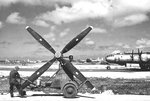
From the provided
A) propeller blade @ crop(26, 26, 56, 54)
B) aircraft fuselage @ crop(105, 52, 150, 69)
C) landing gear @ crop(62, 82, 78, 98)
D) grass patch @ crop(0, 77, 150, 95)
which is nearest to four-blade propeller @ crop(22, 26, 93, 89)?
propeller blade @ crop(26, 26, 56, 54)

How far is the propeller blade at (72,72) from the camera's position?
1320 centimetres

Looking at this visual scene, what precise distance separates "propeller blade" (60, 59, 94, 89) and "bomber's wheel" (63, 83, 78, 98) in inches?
25.7

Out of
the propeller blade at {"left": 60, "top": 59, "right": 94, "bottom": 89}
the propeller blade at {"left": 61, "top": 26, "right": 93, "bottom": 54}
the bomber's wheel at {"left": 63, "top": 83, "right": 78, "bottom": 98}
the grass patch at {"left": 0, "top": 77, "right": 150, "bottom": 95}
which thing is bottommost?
the grass patch at {"left": 0, "top": 77, "right": 150, "bottom": 95}

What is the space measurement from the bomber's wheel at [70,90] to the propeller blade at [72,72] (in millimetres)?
653

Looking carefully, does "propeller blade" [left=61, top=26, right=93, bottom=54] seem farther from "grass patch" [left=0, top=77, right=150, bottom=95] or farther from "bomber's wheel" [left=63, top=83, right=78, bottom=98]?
"grass patch" [left=0, top=77, right=150, bottom=95]

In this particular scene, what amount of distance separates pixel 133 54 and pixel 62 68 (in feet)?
110

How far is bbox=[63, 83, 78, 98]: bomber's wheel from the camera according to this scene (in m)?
13.0

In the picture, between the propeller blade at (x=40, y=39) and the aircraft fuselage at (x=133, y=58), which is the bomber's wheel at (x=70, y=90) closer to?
the propeller blade at (x=40, y=39)

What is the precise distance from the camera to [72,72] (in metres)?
13.4

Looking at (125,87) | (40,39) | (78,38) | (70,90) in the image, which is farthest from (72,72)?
(125,87)

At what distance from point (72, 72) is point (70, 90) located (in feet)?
3.67

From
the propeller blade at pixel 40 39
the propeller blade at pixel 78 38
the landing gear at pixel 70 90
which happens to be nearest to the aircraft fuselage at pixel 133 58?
the propeller blade at pixel 78 38

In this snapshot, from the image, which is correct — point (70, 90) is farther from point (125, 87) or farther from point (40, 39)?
point (125, 87)

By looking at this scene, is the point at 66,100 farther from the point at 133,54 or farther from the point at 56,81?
the point at 133,54
